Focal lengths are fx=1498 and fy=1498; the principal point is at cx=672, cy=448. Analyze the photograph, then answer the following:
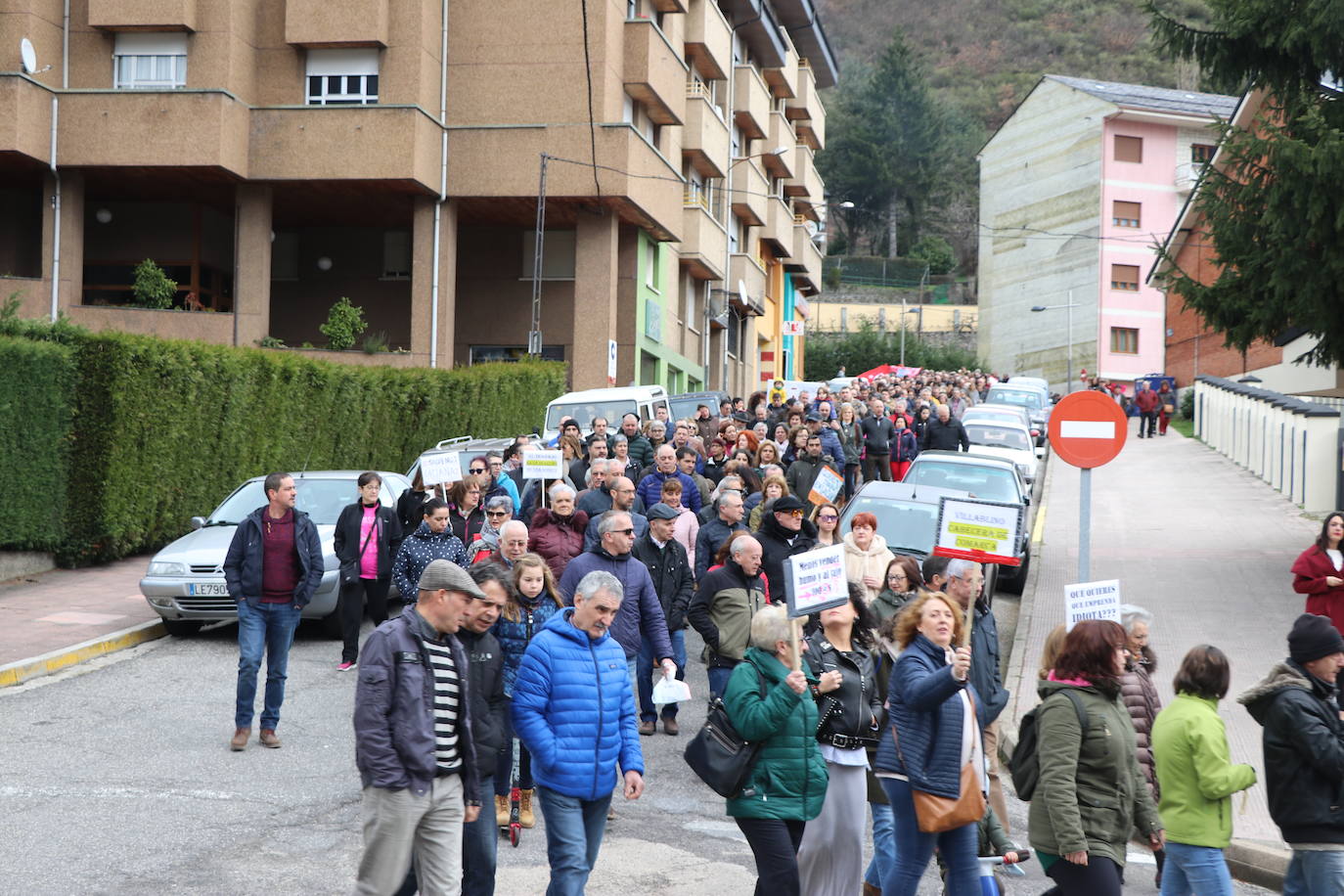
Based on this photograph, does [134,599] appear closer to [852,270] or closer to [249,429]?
[249,429]

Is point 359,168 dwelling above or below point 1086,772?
above

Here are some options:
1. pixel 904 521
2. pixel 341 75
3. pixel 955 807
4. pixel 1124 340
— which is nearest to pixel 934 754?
pixel 955 807

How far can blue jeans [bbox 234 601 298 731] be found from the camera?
10.7 meters

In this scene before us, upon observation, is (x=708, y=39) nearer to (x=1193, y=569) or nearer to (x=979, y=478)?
(x=979, y=478)

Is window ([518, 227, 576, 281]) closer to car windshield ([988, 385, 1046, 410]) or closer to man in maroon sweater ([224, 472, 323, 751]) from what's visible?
car windshield ([988, 385, 1046, 410])

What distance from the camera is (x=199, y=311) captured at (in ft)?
104

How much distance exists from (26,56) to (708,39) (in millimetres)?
18948

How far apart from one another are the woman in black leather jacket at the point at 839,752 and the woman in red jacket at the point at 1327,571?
226 inches

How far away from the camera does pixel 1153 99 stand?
236 feet

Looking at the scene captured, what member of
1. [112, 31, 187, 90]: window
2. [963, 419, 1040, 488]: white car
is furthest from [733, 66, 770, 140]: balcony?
[112, 31, 187, 90]: window

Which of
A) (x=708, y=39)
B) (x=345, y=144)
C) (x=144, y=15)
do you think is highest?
(x=708, y=39)

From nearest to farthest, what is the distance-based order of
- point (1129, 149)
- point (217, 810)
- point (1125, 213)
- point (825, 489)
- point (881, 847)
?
point (881, 847) → point (217, 810) → point (825, 489) → point (1129, 149) → point (1125, 213)

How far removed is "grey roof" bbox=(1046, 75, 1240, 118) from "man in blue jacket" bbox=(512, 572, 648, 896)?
68.4 metres

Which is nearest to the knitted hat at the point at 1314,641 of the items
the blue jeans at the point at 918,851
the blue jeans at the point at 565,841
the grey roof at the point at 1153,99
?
the blue jeans at the point at 918,851
